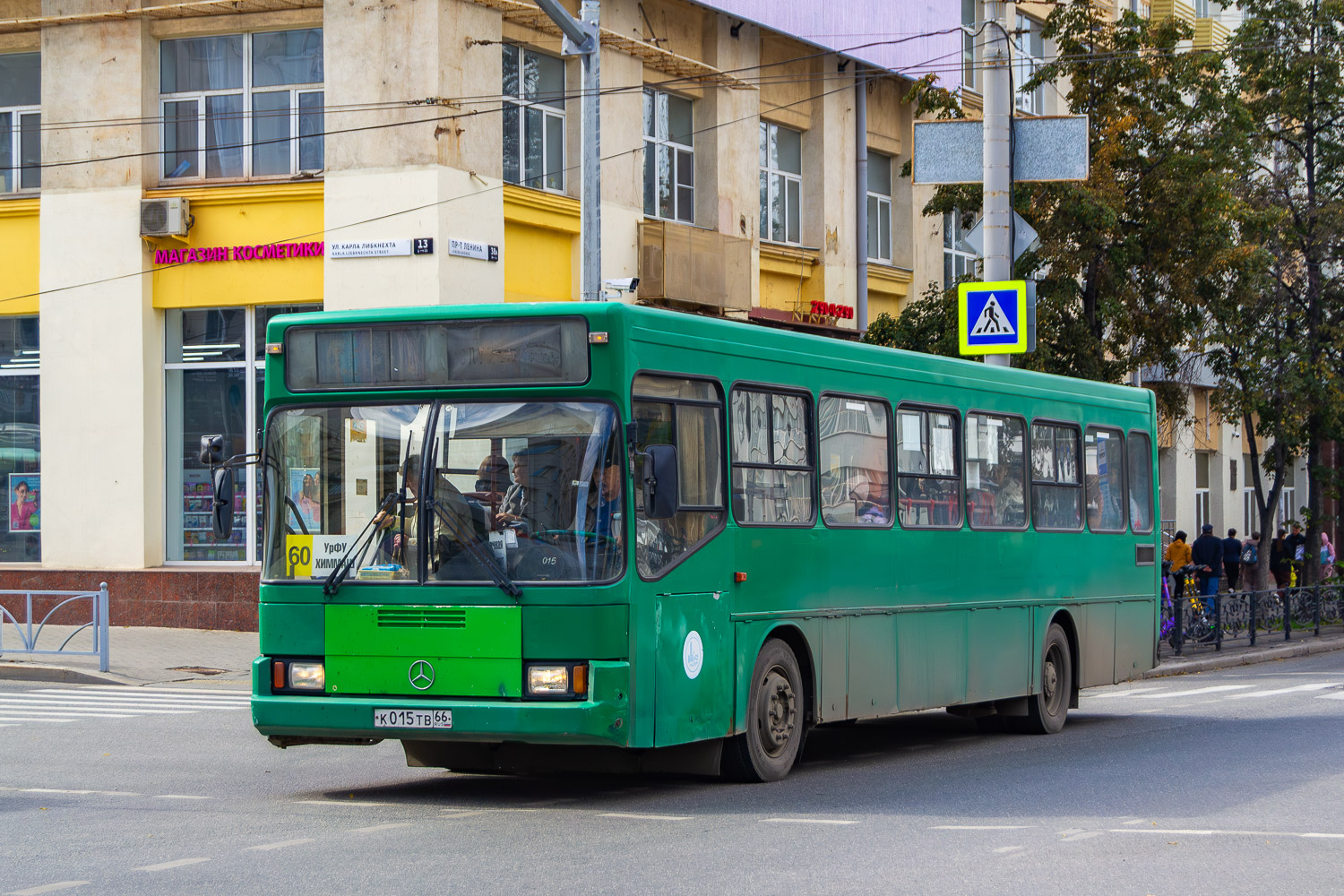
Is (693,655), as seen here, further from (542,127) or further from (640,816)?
(542,127)

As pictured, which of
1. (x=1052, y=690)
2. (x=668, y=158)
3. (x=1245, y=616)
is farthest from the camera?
(x=668, y=158)

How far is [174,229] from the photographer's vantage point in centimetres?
2373

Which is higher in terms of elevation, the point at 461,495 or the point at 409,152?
the point at 409,152

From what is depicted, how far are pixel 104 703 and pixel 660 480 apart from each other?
9192 millimetres

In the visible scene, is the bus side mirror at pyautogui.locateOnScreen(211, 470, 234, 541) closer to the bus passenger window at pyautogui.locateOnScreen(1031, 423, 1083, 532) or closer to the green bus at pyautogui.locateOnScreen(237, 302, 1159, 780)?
the green bus at pyautogui.locateOnScreen(237, 302, 1159, 780)

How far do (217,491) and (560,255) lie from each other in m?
15.2

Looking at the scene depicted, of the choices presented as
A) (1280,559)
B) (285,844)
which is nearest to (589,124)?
(285,844)

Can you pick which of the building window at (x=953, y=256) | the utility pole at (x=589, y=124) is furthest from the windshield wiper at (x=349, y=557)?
the building window at (x=953, y=256)

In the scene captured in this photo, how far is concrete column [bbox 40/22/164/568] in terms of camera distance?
24219mm

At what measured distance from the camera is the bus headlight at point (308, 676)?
10.1 m

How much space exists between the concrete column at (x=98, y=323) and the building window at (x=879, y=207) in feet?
45.1

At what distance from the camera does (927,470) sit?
13.2m

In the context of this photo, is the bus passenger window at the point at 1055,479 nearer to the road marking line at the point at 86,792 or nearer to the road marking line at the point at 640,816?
the road marking line at the point at 640,816

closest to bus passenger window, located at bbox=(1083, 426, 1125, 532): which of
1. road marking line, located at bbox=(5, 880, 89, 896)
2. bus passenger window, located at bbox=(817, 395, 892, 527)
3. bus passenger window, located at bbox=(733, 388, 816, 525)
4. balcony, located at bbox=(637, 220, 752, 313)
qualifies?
bus passenger window, located at bbox=(817, 395, 892, 527)
